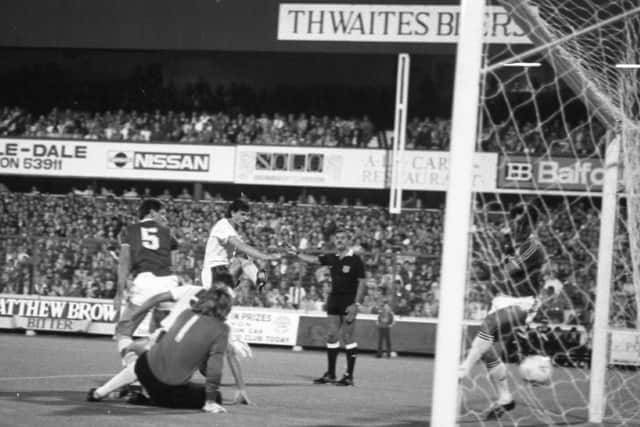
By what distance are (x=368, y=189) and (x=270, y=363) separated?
14690 millimetres

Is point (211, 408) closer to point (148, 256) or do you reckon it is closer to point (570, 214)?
point (148, 256)

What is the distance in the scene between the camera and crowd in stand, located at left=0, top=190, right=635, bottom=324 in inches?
930

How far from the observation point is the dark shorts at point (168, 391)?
856cm

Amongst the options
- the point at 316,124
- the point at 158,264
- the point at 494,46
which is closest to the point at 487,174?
the point at 494,46

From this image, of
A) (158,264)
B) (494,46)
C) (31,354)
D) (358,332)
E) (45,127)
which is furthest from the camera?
(45,127)

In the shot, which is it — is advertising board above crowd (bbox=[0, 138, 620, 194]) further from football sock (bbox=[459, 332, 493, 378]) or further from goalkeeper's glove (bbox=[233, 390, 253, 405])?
goalkeeper's glove (bbox=[233, 390, 253, 405])

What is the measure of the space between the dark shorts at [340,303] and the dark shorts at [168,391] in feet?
17.8

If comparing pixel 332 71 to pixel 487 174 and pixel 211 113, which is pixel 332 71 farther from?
pixel 487 174

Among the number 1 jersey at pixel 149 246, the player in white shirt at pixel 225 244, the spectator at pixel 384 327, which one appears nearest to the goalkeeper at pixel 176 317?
the number 1 jersey at pixel 149 246

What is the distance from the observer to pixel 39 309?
82.9 ft

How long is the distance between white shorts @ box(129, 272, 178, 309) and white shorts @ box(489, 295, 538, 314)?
308 cm

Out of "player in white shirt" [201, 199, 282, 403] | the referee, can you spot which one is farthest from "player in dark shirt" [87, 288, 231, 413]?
the referee

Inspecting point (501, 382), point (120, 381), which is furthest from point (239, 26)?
point (120, 381)

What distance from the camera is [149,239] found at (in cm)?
1017
